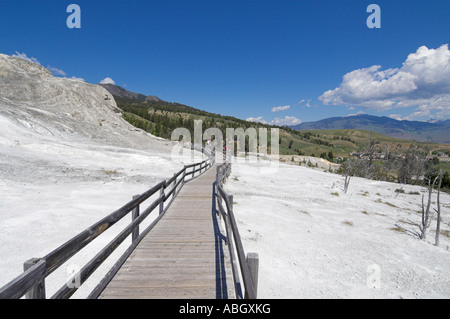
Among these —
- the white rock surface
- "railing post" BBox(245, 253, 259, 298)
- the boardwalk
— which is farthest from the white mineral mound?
"railing post" BBox(245, 253, 259, 298)

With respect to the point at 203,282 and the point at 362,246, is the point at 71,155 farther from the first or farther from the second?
the point at 362,246

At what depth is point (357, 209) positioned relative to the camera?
50.9ft

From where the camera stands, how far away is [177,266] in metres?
4.42

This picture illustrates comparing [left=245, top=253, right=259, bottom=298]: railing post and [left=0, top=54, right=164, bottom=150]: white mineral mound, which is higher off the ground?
[left=0, top=54, right=164, bottom=150]: white mineral mound

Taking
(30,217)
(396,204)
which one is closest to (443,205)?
(396,204)

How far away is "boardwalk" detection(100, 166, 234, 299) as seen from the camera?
11.9 feet

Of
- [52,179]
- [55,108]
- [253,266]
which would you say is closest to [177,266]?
[253,266]

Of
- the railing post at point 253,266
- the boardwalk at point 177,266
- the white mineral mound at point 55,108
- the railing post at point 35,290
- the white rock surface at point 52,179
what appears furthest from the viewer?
the white mineral mound at point 55,108

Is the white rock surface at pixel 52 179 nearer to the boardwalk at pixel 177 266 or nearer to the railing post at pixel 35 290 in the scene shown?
the boardwalk at pixel 177 266

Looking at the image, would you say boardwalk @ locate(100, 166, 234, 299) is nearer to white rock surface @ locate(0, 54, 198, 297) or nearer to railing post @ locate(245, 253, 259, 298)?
railing post @ locate(245, 253, 259, 298)

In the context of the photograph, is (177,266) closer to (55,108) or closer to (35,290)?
(35,290)

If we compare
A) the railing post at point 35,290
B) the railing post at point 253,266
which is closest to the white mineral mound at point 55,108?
the railing post at point 35,290

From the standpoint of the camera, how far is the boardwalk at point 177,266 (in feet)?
11.9

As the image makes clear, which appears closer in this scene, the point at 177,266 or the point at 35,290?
the point at 35,290
